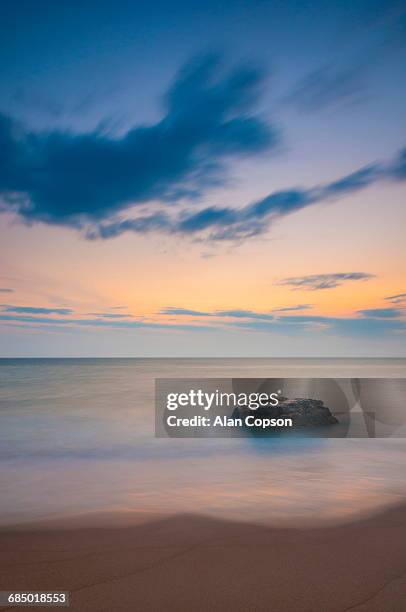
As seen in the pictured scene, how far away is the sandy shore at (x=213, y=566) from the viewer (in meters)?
4.00

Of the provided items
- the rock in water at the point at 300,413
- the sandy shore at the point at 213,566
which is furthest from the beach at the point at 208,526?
the rock in water at the point at 300,413

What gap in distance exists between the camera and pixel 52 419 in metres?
18.8

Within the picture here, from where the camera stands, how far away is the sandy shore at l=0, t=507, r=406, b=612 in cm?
400

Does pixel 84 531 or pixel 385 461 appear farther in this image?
pixel 385 461

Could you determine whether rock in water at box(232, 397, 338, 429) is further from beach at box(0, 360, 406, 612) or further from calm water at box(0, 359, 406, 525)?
beach at box(0, 360, 406, 612)

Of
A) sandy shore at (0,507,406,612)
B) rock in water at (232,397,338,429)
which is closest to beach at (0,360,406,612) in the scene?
sandy shore at (0,507,406,612)

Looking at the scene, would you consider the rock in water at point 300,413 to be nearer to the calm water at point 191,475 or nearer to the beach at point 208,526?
the calm water at point 191,475

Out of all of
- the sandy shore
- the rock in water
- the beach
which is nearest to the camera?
the sandy shore

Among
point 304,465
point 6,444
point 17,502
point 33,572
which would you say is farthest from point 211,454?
point 33,572

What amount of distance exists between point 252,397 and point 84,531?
16.6 metres

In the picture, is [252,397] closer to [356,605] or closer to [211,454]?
[211,454]

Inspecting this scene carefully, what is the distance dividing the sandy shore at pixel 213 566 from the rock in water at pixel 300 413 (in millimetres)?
8871

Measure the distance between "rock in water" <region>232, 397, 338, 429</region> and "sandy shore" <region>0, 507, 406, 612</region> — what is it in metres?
8.87

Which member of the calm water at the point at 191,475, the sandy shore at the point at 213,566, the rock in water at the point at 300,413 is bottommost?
the calm water at the point at 191,475
